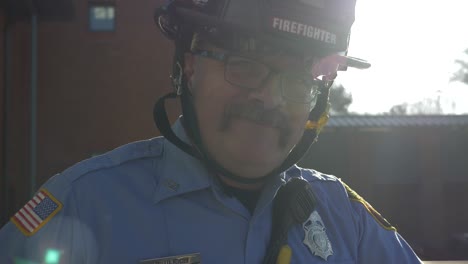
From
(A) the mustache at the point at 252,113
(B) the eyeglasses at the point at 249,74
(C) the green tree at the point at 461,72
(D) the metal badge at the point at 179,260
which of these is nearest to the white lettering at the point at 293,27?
(B) the eyeglasses at the point at 249,74

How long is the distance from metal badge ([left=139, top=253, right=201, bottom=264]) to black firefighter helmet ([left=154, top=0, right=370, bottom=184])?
277 millimetres

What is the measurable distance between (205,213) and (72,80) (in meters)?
11.1

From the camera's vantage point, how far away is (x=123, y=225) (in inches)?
62.1

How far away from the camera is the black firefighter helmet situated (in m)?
1.66

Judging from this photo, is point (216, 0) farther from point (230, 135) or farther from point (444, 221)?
point (444, 221)

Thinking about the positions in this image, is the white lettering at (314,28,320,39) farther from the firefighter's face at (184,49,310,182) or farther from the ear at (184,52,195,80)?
the ear at (184,52,195,80)

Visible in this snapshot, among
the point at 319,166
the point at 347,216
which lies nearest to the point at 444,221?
the point at 319,166

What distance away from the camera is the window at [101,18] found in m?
11.9

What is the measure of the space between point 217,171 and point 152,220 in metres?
0.26

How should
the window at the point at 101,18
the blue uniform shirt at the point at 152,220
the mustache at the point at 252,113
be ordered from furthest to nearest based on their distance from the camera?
1. the window at the point at 101,18
2. the mustache at the point at 252,113
3. the blue uniform shirt at the point at 152,220

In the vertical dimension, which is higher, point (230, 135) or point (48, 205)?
point (230, 135)

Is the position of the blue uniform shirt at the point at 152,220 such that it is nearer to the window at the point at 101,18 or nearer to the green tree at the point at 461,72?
the window at the point at 101,18

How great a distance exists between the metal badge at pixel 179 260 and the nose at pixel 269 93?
49 centimetres

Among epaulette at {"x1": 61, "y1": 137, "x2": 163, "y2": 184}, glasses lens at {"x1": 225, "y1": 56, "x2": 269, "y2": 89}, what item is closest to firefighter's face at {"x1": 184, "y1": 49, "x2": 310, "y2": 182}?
glasses lens at {"x1": 225, "y1": 56, "x2": 269, "y2": 89}
